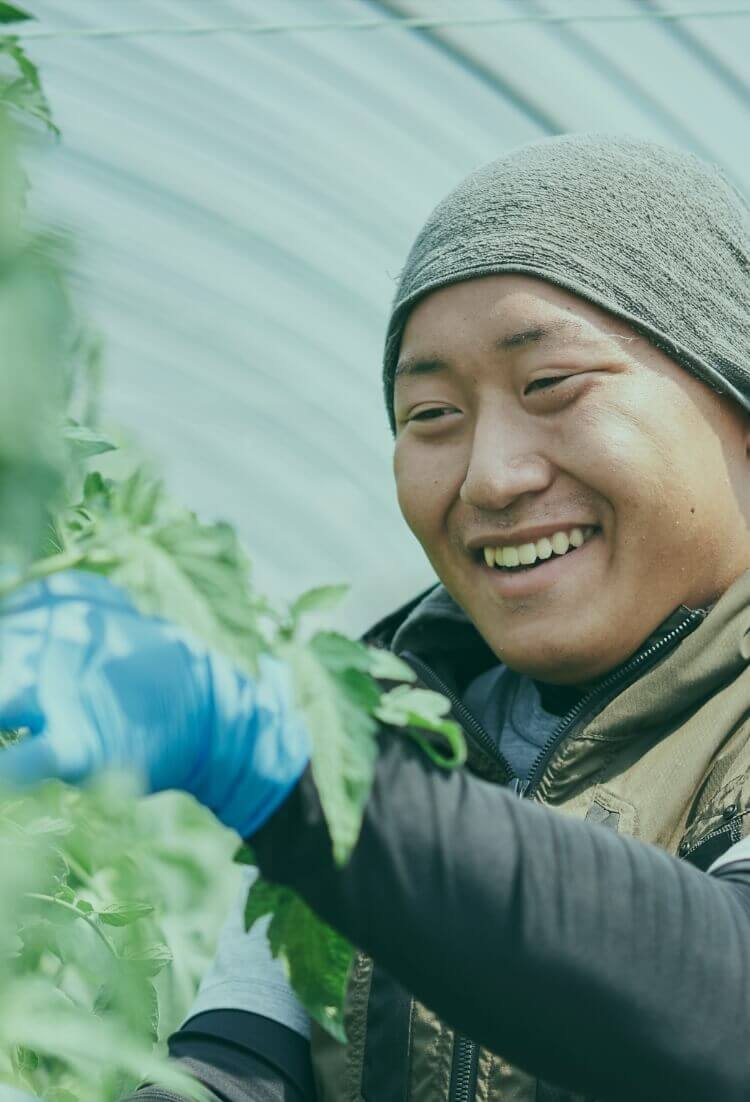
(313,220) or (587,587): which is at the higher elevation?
(587,587)

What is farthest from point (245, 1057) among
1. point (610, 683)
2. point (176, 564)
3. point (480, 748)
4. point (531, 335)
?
point (176, 564)

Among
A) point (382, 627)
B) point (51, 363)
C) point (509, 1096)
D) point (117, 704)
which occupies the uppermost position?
point (51, 363)

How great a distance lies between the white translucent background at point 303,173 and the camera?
3100 mm

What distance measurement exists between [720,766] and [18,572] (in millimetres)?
761

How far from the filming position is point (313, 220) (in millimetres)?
3945

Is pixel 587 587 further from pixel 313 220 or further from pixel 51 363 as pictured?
pixel 313 220

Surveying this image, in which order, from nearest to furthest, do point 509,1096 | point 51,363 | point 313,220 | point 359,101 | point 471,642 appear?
point 51,363 < point 509,1096 < point 471,642 < point 359,101 < point 313,220

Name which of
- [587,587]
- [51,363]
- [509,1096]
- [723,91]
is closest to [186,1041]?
[509,1096]

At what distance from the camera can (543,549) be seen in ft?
4.91

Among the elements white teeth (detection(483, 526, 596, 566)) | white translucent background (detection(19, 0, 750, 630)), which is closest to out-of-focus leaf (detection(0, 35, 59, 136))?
white teeth (detection(483, 526, 596, 566))

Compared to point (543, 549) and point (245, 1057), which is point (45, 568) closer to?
point (543, 549)

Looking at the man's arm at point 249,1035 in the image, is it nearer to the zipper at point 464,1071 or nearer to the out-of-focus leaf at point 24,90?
the zipper at point 464,1071

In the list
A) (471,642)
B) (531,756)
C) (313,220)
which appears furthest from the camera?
(313,220)

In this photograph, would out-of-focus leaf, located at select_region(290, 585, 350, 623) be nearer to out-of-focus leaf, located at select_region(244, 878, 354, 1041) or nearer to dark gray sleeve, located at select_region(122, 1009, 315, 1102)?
out-of-focus leaf, located at select_region(244, 878, 354, 1041)
